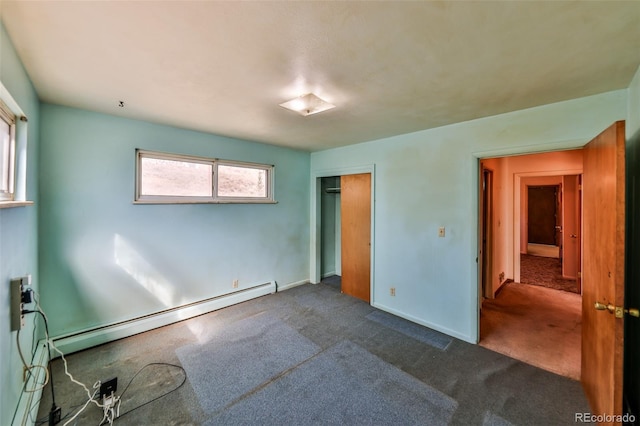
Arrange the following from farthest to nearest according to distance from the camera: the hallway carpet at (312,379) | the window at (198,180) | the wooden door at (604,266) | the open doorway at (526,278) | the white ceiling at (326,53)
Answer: the window at (198,180) < the open doorway at (526,278) < the hallway carpet at (312,379) < the wooden door at (604,266) < the white ceiling at (326,53)

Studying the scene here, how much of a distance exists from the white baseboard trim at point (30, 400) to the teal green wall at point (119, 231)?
61 centimetres

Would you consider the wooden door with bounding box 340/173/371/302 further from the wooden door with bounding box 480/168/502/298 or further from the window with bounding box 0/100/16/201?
the window with bounding box 0/100/16/201

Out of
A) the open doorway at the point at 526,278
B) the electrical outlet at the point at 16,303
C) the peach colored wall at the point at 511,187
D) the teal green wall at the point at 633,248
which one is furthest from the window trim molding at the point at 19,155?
the peach colored wall at the point at 511,187

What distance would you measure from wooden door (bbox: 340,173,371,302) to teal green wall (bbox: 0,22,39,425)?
3516 millimetres

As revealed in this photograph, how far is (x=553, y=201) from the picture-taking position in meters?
7.66

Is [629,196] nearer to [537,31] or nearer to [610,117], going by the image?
[610,117]

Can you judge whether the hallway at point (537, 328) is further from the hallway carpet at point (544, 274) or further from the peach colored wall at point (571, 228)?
the peach colored wall at point (571, 228)

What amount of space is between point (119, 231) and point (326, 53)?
2.82 metres

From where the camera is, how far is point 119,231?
2.72 meters

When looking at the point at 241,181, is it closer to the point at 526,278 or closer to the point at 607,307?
the point at 607,307

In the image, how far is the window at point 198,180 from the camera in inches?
116

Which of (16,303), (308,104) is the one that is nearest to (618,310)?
(308,104)

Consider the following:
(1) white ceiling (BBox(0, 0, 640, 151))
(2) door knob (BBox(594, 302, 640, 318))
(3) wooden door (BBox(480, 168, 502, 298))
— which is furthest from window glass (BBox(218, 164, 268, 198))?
(2) door knob (BBox(594, 302, 640, 318))

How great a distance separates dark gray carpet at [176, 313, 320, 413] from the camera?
2.02 meters
